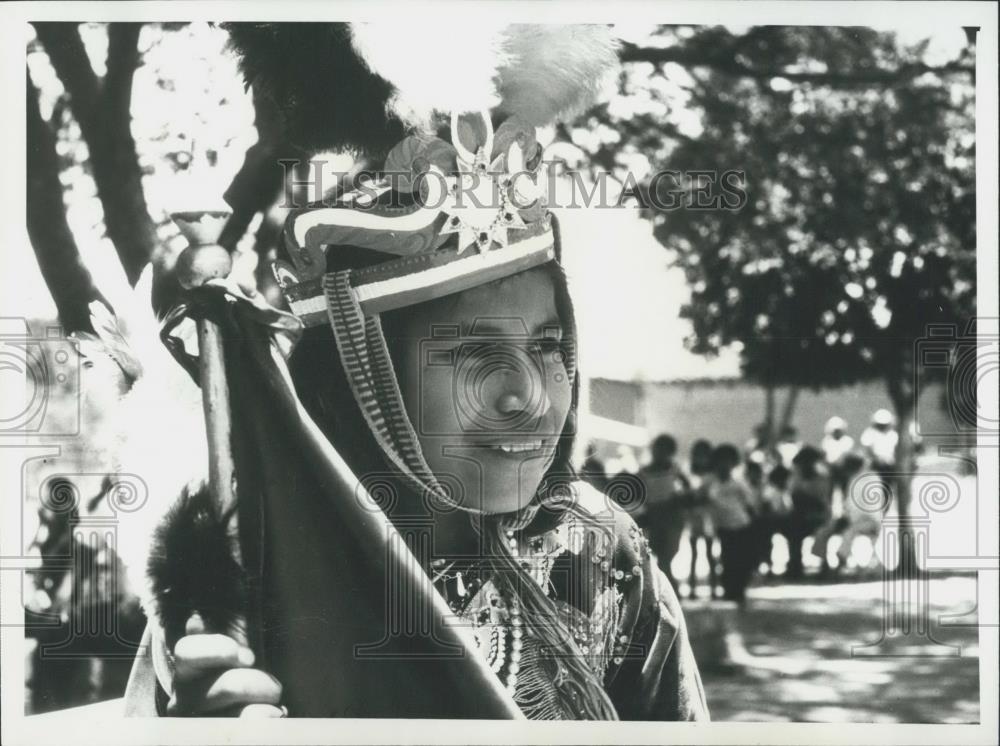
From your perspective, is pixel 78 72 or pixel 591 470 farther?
pixel 78 72

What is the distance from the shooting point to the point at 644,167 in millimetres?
4141

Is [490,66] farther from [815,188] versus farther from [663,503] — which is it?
[663,503]

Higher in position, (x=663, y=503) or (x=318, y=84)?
(x=318, y=84)

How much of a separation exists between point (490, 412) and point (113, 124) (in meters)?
1.86

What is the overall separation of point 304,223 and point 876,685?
284 cm

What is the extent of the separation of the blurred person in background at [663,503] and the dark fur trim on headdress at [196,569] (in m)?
1.59

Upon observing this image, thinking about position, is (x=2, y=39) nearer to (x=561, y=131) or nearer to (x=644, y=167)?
(x=561, y=131)

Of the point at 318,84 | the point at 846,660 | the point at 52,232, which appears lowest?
the point at 846,660

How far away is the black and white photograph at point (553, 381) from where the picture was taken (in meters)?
4.12

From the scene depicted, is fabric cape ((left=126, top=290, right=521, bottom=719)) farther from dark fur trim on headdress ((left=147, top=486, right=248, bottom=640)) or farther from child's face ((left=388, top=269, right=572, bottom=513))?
child's face ((left=388, top=269, right=572, bottom=513))

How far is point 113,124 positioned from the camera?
421 centimetres

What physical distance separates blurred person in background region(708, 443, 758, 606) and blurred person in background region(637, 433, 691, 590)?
0.13m

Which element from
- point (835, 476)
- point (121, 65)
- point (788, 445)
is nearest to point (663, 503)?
point (788, 445)

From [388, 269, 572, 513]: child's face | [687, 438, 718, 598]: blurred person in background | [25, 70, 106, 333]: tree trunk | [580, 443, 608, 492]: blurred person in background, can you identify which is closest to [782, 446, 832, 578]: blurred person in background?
[687, 438, 718, 598]: blurred person in background
